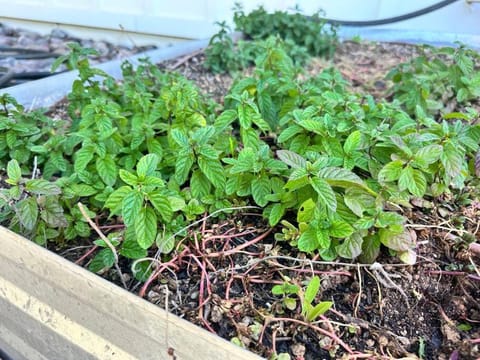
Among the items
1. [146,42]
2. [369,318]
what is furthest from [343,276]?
[146,42]

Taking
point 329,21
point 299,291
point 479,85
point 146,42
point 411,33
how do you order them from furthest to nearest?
point 146,42, point 329,21, point 411,33, point 479,85, point 299,291

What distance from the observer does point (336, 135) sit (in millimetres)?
1031

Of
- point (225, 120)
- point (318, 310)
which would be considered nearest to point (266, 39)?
point (225, 120)

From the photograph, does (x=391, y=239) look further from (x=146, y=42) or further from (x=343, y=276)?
(x=146, y=42)

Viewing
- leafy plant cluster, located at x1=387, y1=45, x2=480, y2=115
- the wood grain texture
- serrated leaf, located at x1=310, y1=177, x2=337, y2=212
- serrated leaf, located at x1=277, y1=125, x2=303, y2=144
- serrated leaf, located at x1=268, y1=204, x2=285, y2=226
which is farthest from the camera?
leafy plant cluster, located at x1=387, y1=45, x2=480, y2=115

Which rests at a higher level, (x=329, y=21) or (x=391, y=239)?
(x=329, y=21)

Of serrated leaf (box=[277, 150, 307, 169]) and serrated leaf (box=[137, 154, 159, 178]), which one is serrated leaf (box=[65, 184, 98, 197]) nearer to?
serrated leaf (box=[137, 154, 159, 178])

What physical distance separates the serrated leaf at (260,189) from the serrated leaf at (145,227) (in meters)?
0.23

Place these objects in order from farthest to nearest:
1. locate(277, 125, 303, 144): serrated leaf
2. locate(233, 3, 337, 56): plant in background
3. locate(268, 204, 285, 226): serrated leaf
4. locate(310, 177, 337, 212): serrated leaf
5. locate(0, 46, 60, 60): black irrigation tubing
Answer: locate(0, 46, 60, 60): black irrigation tubing
locate(233, 3, 337, 56): plant in background
locate(277, 125, 303, 144): serrated leaf
locate(268, 204, 285, 226): serrated leaf
locate(310, 177, 337, 212): serrated leaf

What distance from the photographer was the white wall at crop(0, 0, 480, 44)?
2414mm

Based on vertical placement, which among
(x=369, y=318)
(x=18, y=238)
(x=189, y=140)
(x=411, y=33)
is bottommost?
(x=369, y=318)

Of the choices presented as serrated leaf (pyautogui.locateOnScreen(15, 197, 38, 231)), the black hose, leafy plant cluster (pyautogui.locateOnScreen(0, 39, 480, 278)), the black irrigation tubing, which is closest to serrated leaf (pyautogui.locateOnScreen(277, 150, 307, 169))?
leafy plant cluster (pyautogui.locateOnScreen(0, 39, 480, 278))

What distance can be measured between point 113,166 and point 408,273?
2.34 ft

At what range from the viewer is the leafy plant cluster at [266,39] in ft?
6.35
